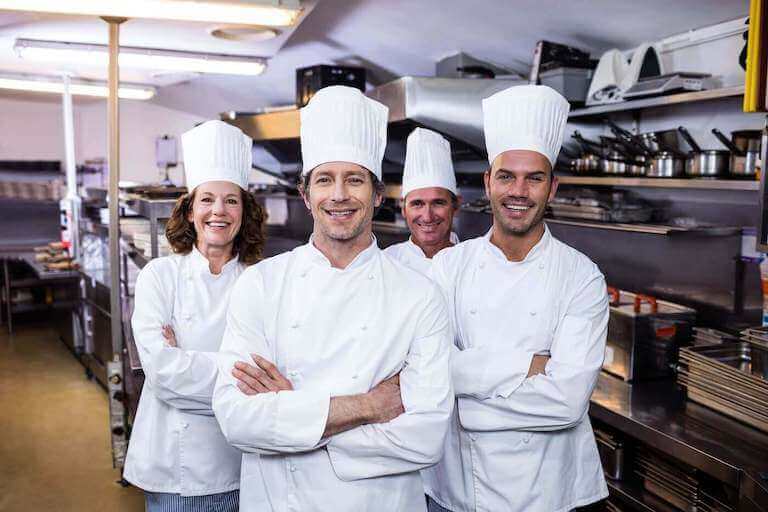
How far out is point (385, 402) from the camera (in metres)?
1.52

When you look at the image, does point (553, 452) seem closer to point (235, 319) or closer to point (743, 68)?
point (235, 319)

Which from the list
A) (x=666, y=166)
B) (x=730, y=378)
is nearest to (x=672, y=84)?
(x=666, y=166)

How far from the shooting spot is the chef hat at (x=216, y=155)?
7.09 feet

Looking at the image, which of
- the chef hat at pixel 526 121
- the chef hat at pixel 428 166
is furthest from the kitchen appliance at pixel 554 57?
the chef hat at pixel 526 121

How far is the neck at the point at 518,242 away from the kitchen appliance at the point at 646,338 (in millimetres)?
929

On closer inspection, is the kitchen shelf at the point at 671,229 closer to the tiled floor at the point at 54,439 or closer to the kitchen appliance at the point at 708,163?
the kitchen appliance at the point at 708,163

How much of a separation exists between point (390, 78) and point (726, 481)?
12.6 feet

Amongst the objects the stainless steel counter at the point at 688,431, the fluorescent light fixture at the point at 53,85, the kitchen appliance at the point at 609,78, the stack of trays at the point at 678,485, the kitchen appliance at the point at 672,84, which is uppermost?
the fluorescent light fixture at the point at 53,85

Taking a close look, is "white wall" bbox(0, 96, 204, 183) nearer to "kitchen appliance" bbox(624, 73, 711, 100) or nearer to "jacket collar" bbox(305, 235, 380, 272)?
"kitchen appliance" bbox(624, 73, 711, 100)

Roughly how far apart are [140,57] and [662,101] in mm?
3144

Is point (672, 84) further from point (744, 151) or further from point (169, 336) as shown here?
point (169, 336)

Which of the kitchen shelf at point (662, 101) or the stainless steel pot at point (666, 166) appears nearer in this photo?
the kitchen shelf at point (662, 101)

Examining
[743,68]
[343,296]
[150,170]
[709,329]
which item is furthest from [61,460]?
[150,170]

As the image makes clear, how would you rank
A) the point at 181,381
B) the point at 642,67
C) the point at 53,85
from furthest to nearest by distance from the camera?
the point at 53,85 → the point at 642,67 → the point at 181,381
